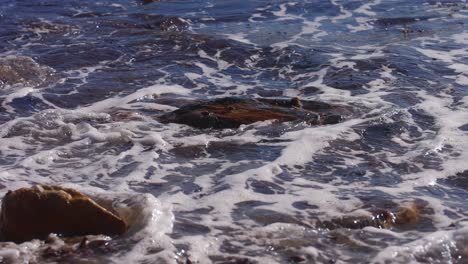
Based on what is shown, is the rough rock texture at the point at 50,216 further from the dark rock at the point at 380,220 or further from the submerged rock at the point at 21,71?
the submerged rock at the point at 21,71

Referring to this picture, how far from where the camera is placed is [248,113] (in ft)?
23.9

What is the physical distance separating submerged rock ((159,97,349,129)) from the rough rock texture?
2.74 m

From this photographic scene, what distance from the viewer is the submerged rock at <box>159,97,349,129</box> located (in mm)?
7078

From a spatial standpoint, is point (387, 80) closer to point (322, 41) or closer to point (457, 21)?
point (322, 41)

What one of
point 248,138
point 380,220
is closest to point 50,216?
point 380,220

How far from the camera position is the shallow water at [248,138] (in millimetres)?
4445

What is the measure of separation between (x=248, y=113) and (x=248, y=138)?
670 mm

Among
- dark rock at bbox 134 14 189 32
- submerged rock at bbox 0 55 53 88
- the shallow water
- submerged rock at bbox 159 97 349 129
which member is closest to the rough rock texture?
the shallow water

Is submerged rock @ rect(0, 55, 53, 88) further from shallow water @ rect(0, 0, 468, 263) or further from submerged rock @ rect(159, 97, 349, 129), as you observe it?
submerged rock @ rect(159, 97, 349, 129)

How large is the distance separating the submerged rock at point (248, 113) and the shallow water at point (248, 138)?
14 centimetres

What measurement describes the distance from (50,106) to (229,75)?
8.73 feet

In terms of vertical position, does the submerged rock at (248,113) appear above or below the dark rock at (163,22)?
above

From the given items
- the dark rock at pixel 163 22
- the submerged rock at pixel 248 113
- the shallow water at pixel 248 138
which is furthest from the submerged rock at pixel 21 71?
the dark rock at pixel 163 22

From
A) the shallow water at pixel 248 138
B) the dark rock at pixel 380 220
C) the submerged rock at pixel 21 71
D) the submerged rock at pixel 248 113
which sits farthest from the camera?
the submerged rock at pixel 21 71
